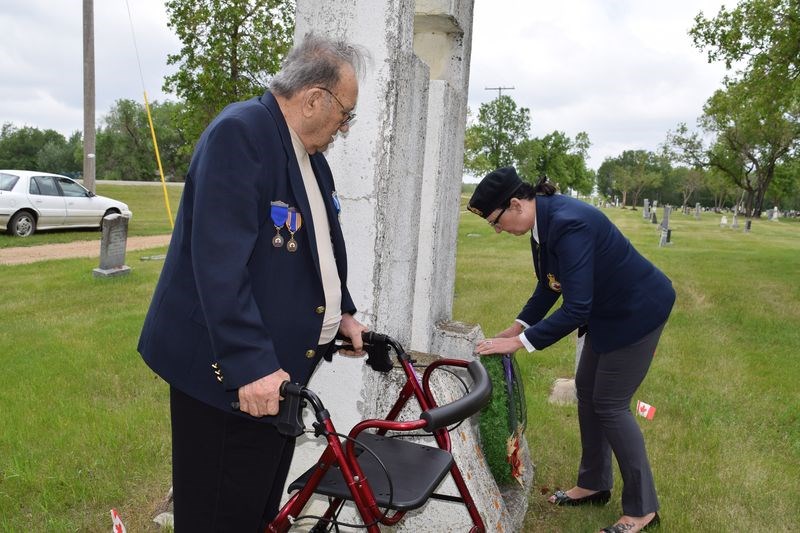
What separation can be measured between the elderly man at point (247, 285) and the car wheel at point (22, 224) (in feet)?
52.1

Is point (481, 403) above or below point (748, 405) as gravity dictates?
above

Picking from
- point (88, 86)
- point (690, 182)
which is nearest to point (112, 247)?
point (88, 86)

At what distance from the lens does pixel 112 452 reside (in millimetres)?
4145

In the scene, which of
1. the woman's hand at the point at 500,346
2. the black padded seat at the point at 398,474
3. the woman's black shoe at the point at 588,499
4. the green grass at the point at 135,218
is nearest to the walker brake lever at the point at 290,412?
the black padded seat at the point at 398,474

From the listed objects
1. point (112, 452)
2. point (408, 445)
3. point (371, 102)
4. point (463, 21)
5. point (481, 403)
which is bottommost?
point (112, 452)

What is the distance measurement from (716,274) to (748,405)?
10.4 metres

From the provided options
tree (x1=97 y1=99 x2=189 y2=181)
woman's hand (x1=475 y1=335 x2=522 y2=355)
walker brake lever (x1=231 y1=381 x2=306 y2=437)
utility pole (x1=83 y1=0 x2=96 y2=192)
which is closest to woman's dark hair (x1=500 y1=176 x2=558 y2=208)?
woman's hand (x1=475 y1=335 x2=522 y2=355)

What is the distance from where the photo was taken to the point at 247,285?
72.4 inches

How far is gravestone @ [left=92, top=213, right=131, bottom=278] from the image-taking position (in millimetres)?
10073

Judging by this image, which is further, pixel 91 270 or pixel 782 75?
pixel 782 75

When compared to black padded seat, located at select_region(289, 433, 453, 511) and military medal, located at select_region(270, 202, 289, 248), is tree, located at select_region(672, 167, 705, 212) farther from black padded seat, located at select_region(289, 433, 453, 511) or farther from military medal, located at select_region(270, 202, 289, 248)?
military medal, located at select_region(270, 202, 289, 248)

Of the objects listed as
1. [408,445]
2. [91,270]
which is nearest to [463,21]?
[408,445]

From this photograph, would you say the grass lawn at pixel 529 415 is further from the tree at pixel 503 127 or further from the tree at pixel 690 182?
the tree at pixel 690 182

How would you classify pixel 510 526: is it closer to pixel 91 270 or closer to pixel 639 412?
pixel 639 412
